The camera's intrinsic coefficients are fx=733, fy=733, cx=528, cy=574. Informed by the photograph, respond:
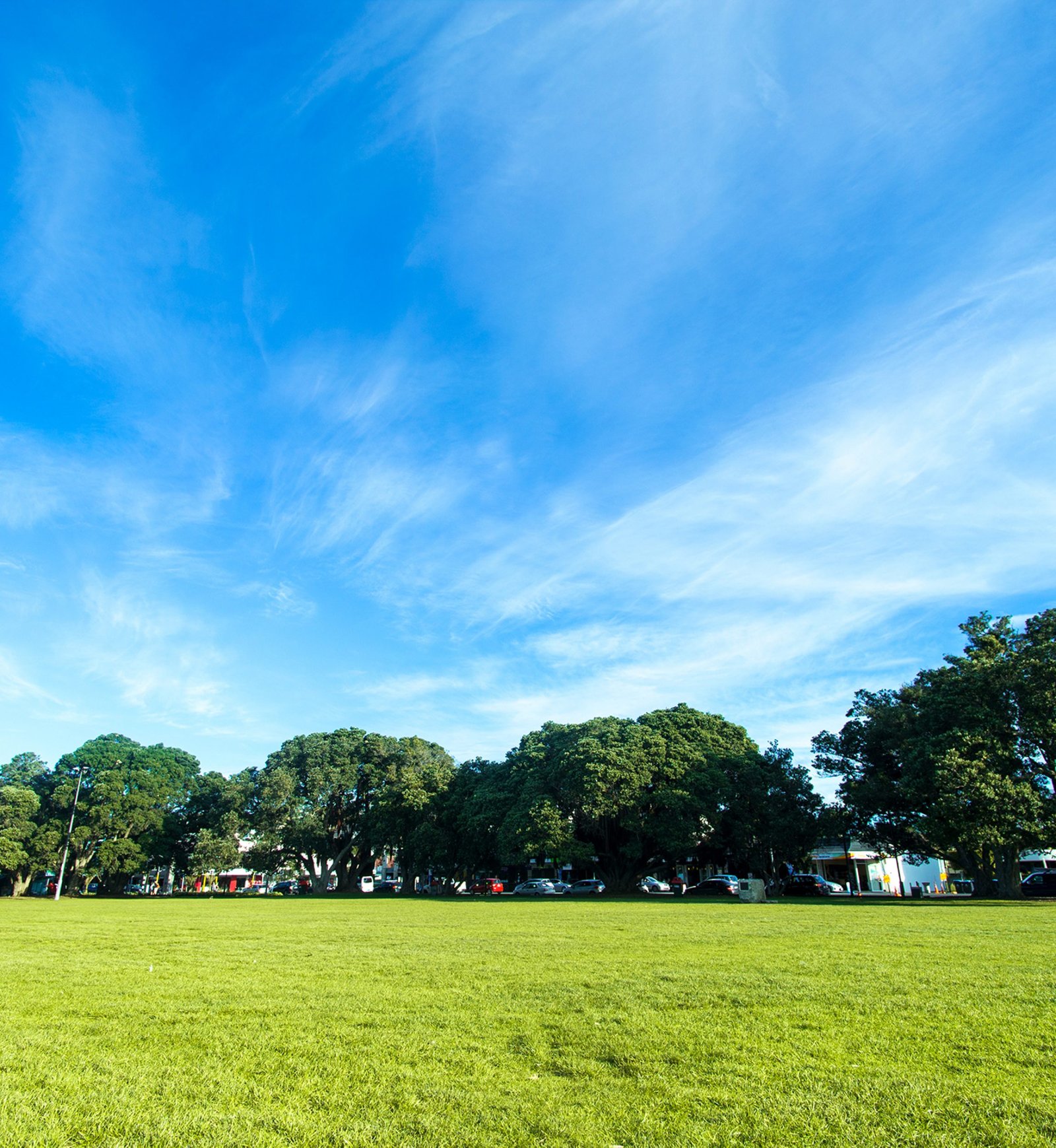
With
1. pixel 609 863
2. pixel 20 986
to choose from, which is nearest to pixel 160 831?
pixel 609 863

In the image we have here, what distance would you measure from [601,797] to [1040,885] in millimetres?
23766

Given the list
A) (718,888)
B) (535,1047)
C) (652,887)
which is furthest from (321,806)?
(535,1047)

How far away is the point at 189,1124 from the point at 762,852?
44649mm

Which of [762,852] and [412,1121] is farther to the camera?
[762,852]

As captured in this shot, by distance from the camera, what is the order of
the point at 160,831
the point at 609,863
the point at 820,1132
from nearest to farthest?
the point at 820,1132
the point at 609,863
the point at 160,831

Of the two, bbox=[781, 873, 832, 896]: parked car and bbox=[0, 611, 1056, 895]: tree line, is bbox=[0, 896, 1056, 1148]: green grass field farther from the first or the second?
bbox=[781, 873, 832, 896]: parked car

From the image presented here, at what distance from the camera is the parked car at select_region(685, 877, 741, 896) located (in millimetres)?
43656

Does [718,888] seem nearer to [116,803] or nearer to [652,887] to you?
[652,887]

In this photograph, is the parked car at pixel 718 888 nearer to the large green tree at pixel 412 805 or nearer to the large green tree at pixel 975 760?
the large green tree at pixel 975 760

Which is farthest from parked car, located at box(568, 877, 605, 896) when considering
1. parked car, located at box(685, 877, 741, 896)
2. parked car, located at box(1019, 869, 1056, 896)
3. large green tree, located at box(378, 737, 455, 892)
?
parked car, located at box(1019, 869, 1056, 896)

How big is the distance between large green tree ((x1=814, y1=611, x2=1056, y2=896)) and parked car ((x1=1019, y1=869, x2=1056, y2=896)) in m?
2.20

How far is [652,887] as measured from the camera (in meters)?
54.4

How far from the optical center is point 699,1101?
4.84 metres

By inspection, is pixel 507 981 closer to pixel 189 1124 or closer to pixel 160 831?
pixel 189 1124
